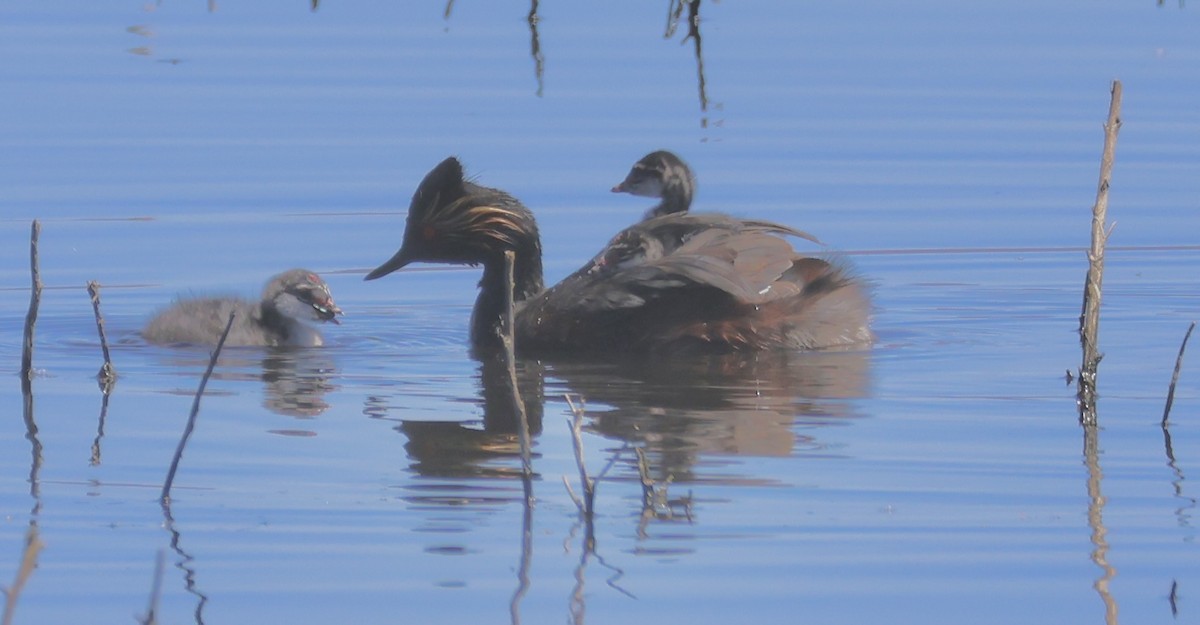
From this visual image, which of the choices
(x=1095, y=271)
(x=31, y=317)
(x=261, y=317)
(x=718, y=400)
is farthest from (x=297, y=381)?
(x=1095, y=271)

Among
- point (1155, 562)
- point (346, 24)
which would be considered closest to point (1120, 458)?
point (1155, 562)

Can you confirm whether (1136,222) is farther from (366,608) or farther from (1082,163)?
(366,608)

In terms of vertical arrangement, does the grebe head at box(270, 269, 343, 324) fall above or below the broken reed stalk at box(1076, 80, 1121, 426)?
below

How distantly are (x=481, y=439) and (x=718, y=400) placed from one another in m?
1.16

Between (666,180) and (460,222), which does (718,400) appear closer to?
(460,222)

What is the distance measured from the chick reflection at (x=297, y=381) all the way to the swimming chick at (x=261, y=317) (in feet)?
0.46

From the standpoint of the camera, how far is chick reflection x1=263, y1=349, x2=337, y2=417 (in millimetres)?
8672

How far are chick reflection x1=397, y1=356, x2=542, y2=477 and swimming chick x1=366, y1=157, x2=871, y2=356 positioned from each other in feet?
2.25

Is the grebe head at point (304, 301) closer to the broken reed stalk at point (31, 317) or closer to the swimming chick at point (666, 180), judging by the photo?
the broken reed stalk at point (31, 317)

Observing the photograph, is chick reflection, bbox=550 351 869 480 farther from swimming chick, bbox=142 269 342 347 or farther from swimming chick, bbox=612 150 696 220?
swimming chick, bbox=612 150 696 220

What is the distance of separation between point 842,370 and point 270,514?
327 centimetres

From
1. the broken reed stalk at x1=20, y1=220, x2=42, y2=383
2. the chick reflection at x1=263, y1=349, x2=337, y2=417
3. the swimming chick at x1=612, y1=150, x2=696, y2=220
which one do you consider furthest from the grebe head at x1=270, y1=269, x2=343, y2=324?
the swimming chick at x1=612, y1=150, x2=696, y2=220

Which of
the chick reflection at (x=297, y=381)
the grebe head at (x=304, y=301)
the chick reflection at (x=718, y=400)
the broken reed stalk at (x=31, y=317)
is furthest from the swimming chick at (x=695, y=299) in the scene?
the broken reed stalk at (x=31, y=317)

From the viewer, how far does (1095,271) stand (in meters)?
8.41
